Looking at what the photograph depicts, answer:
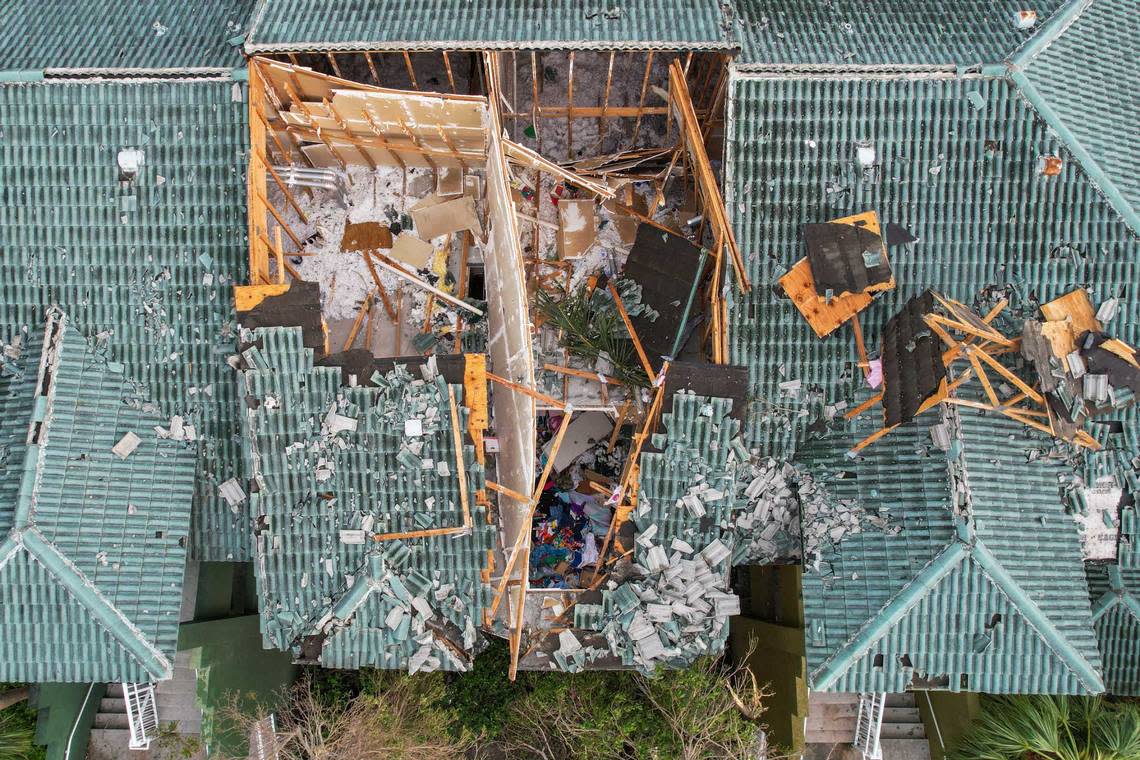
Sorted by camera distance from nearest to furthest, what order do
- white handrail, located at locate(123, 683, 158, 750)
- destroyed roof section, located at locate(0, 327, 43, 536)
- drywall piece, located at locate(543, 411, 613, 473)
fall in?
destroyed roof section, located at locate(0, 327, 43, 536), white handrail, located at locate(123, 683, 158, 750), drywall piece, located at locate(543, 411, 613, 473)

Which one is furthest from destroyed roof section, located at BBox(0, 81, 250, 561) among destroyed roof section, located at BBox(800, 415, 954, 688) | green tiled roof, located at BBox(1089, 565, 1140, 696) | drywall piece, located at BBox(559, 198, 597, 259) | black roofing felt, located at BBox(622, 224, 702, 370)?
green tiled roof, located at BBox(1089, 565, 1140, 696)

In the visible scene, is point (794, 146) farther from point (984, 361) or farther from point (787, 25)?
point (984, 361)

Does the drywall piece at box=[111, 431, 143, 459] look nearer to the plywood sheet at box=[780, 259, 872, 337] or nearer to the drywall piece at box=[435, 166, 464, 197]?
the drywall piece at box=[435, 166, 464, 197]

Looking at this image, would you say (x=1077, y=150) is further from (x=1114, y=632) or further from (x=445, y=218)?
(x=445, y=218)

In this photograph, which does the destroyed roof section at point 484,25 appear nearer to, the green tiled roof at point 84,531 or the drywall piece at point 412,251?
the drywall piece at point 412,251

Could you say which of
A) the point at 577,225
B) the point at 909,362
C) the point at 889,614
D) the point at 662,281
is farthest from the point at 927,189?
the point at 889,614
